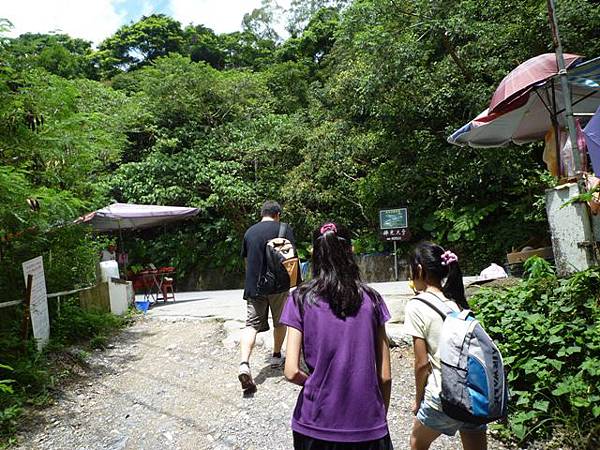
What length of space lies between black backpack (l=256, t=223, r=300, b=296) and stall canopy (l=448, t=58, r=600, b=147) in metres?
3.25

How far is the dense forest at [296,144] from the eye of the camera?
5.43 metres

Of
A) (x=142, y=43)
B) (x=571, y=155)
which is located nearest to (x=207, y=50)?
(x=142, y=43)

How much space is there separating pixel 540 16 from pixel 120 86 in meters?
20.8

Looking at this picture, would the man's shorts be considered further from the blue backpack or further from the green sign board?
the green sign board

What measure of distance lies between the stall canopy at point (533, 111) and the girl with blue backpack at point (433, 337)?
3.78 m

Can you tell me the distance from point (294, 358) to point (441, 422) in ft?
3.16

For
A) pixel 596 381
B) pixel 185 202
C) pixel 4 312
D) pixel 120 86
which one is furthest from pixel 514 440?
pixel 120 86

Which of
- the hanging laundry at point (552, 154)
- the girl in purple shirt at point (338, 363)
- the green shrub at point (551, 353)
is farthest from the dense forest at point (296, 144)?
the green shrub at point (551, 353)

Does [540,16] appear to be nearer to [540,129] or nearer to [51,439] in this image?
[540,129]

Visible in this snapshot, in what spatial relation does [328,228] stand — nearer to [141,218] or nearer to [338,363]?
[338,363]

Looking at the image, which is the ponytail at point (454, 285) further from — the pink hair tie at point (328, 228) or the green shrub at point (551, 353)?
the green shrub at point (551, 353)

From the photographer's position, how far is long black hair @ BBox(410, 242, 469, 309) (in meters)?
2.55

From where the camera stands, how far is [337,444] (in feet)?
6.23

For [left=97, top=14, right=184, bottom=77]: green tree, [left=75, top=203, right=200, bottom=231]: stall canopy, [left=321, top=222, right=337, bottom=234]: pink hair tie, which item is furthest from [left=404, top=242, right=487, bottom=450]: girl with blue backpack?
[left=97, top=14, right=184, bottom=77]: green tree
